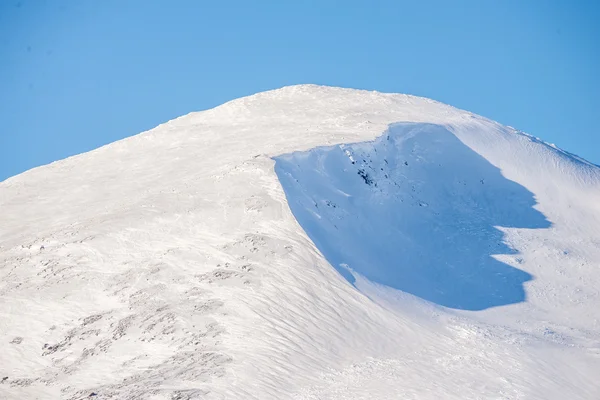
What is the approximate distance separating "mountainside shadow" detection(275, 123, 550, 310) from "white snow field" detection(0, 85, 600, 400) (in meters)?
0.13

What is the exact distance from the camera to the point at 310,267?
124ft

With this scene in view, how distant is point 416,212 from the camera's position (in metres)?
48.7

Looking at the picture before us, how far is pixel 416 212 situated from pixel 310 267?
1302 cm

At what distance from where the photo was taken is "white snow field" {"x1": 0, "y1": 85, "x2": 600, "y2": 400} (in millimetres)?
31688

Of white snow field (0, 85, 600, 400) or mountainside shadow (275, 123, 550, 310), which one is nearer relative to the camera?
white snow field (0, 85, 600, 400)

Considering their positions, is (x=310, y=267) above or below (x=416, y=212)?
below

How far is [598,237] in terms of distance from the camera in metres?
50.4

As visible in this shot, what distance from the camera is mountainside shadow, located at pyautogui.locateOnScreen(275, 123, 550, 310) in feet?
138

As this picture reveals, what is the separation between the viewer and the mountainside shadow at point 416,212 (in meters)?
42.0

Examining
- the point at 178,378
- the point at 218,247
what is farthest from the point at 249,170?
the point at 178,378

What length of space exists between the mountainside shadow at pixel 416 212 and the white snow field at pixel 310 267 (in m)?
0.13

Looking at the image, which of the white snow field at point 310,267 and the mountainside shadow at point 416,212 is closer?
the white snow field at point 310,267

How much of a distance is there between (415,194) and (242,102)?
80.0 ft

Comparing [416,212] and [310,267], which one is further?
[416,212]
